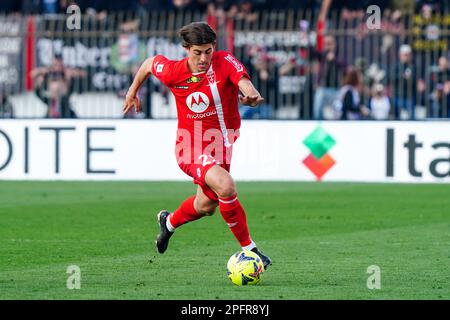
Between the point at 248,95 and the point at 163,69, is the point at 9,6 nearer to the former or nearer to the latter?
the point at 163,69

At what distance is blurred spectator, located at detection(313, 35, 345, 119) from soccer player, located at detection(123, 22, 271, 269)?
11.1 meters

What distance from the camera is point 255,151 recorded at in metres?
20.4

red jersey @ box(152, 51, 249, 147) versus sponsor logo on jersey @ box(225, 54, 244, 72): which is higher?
sponsor logo on jersey @ box(225, 54, 244, 72)

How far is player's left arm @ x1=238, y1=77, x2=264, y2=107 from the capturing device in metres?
9.54

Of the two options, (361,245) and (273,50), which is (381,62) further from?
(361,245)

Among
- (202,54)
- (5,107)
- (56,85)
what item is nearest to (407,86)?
(56,85)

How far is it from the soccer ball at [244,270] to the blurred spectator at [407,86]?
1217cm

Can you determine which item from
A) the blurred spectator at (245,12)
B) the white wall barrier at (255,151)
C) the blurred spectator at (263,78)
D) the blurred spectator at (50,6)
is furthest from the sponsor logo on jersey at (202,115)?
the blurred spectator at (50,6)

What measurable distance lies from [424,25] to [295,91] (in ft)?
8.08

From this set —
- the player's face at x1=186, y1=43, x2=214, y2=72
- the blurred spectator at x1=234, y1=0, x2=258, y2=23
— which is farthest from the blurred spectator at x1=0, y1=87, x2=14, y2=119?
the player's face at x1=186, y1=43, x2=214, y2=72

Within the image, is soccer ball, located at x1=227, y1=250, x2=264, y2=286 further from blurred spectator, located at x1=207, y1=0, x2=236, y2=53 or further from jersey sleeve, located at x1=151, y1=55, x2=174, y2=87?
blurred spectator, located at x1=207, y1=0, x2=236, y2=53

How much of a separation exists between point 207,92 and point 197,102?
0.13 metres

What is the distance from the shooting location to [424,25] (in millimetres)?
21828
